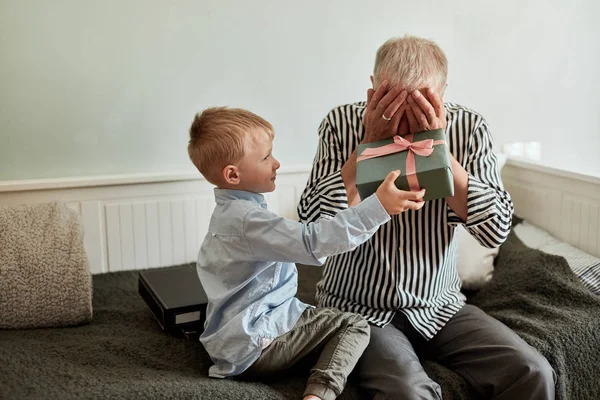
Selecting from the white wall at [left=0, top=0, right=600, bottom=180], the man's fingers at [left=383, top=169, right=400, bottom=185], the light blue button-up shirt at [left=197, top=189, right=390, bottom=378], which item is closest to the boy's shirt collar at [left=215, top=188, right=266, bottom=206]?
the light blue button-up shirt at [left=197, top=189, right=390, bottom=378]

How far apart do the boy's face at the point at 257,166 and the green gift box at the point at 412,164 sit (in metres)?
0.18

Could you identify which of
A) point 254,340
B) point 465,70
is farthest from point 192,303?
point 465,70

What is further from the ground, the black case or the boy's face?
the boy's face

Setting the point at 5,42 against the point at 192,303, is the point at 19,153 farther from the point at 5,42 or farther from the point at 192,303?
the point at 192,303

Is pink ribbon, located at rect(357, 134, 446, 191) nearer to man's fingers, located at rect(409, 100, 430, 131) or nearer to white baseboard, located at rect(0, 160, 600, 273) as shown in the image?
man's fingers, located at rect(409, 100, 430, 131)

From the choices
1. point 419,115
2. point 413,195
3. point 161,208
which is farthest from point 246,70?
point 413,195

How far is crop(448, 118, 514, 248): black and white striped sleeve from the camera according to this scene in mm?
1401

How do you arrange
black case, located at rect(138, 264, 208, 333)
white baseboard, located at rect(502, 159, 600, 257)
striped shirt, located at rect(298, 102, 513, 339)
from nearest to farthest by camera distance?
striped shirt, located at rect(298, 102, 513, 339)
black case, located at rect(138, 264, 208, 333)
white baseboard, located at rect(502, 159, 600, 257)

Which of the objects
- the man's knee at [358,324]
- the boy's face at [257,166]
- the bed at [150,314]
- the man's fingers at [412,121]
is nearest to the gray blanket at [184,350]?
the bed at [150,314]

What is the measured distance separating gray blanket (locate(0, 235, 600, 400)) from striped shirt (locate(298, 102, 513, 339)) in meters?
0.15

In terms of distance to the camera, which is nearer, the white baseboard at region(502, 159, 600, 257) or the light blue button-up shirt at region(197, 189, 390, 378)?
the light blue button-up shirt at region(197, 189, 390, 378)

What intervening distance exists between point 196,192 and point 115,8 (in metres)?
0.59

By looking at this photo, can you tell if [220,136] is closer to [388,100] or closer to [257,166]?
[257,166]

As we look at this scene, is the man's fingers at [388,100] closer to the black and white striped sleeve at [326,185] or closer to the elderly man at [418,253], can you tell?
the elderly man at [418,253]
